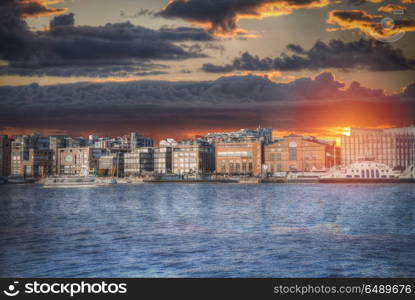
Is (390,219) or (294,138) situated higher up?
(294,138)

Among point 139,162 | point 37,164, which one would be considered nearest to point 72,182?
point 139,162

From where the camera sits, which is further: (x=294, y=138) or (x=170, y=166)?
(x=170, y=166)

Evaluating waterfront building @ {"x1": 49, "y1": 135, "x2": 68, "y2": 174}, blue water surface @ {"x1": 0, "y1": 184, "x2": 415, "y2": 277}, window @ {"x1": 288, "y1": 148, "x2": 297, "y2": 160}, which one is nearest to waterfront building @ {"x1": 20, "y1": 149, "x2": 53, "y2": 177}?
waterfront building @ {"x1": 49, "y1": 135, "x2": 68, "y2": 174}

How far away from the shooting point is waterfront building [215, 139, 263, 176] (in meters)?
83.4

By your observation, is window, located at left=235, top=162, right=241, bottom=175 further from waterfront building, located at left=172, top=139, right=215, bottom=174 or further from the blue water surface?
the blue water surface

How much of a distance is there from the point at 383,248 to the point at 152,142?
332ft

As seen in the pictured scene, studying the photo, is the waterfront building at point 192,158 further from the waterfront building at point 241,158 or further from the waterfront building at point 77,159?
the waterfront building at point 77,159

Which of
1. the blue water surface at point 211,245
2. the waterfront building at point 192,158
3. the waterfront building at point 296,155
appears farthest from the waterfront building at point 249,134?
the blue water surface at point 211,245

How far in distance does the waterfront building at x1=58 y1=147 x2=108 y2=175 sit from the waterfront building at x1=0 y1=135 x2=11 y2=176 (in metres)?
9.40

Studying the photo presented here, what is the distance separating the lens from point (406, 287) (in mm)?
9109

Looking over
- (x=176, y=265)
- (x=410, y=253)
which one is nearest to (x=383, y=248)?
(x=410, y=253)

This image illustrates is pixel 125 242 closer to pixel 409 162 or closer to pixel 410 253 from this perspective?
pixel 410 253

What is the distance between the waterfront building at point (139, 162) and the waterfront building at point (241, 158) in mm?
14104

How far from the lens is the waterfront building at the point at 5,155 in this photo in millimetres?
96375
